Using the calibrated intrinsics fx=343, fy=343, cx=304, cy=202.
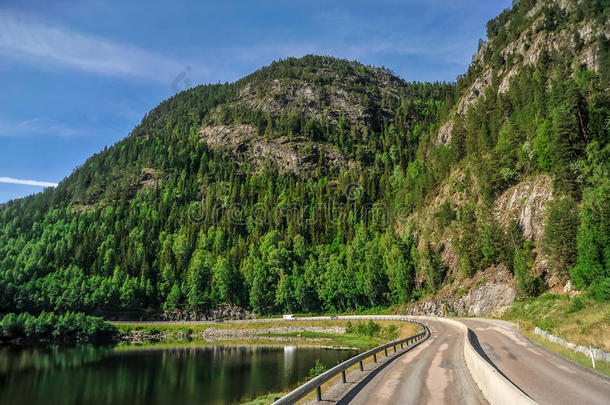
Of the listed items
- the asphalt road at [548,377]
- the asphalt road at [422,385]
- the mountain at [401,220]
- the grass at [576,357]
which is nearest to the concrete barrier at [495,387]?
the asphalt road at [422,385]

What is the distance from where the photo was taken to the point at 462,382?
1462 cm

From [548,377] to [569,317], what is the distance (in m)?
23.0

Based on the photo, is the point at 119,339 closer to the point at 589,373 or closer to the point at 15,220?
the point at 589,373

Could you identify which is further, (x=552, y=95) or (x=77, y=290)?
(x=77, y=290)

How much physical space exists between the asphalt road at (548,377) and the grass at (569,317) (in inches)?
104

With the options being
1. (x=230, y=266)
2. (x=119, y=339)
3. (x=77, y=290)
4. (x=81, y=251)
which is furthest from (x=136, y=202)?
(x=119, y=339)

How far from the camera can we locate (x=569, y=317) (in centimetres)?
3253

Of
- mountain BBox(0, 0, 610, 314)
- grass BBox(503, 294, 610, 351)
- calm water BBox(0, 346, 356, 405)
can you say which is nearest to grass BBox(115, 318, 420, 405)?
calm water BBox(0, 346, 356, 405)

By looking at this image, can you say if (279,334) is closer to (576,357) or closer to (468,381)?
(576,357)

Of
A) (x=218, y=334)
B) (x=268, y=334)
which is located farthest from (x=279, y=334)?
(x=218, y=334)

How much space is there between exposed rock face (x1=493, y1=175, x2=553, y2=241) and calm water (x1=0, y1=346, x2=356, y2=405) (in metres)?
38.8

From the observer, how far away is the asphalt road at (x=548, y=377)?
11742 millimetres

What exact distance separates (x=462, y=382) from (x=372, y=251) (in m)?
87.4

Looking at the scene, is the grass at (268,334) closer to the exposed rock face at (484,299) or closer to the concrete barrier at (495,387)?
the exposed rock face at (484,299)
